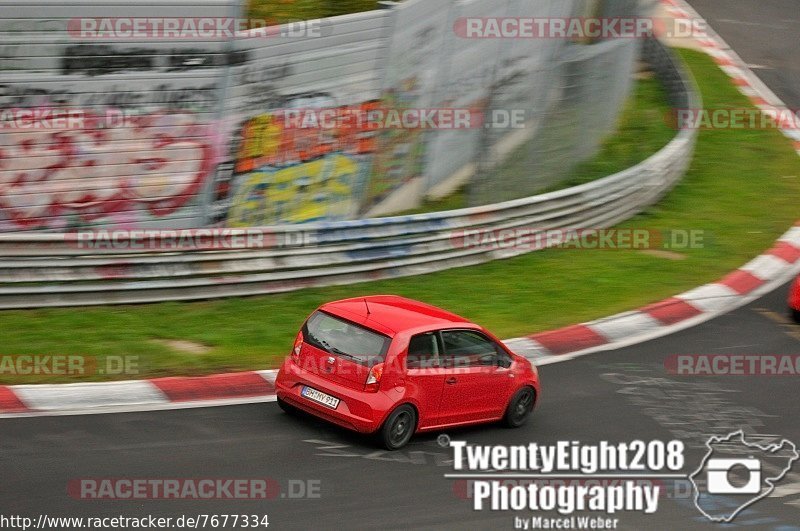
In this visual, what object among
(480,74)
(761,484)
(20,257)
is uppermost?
(480,74)

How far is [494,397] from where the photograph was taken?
35.3 ft

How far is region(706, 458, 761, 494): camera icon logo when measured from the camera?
978 cm

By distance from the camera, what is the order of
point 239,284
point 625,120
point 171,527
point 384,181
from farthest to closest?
point 625,120
point 384,181
point 239,284
point 171,527

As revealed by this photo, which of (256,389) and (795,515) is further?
(256,389)

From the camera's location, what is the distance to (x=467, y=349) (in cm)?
1061

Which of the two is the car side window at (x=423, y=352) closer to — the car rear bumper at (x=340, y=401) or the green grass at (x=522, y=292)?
the car rear bumper at (x=340, y=401)

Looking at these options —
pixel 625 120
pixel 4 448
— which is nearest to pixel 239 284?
pixel 4 448

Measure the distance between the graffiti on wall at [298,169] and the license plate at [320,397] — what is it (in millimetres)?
4952

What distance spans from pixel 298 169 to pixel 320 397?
5920 mm

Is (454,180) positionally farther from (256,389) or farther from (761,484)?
(761,484)

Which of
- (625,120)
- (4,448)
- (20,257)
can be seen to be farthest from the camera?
(625,120)

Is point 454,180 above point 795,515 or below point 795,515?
above

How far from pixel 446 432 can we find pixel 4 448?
400cm

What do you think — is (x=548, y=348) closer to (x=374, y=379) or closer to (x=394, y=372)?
(x=394, y=372)
